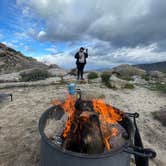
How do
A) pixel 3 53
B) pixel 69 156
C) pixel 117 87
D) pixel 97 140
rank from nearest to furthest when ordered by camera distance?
pixel 69 156 → pixel 97 140 → pixel 117 87 → pixel 3 53

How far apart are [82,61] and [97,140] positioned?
7036 mm

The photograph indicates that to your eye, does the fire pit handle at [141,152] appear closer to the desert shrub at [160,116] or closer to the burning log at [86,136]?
the burning log at [86,136]

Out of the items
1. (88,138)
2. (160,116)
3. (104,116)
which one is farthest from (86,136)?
(160,116)

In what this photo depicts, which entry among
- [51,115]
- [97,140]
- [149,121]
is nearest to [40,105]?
[51,115]

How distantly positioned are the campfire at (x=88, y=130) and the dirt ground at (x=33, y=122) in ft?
3.44

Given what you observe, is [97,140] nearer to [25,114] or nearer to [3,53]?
[25,114]

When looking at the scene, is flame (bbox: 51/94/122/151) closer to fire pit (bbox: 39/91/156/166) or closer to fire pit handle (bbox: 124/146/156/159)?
fire pit (bbox: 39/91/156/166)

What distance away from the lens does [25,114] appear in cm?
484

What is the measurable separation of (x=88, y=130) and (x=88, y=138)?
0.10 meters

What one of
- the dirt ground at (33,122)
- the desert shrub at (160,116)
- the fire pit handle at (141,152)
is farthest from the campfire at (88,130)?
the desert shrub at (160,116)

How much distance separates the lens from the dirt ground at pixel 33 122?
3.12 meters

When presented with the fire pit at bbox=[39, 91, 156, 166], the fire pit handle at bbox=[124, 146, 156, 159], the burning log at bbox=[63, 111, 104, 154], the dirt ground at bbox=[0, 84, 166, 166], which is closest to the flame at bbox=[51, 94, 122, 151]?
the fire pit at bbox=[39, 91, 156, 166]

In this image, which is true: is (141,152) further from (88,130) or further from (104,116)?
(104,116)

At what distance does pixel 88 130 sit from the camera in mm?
2131
